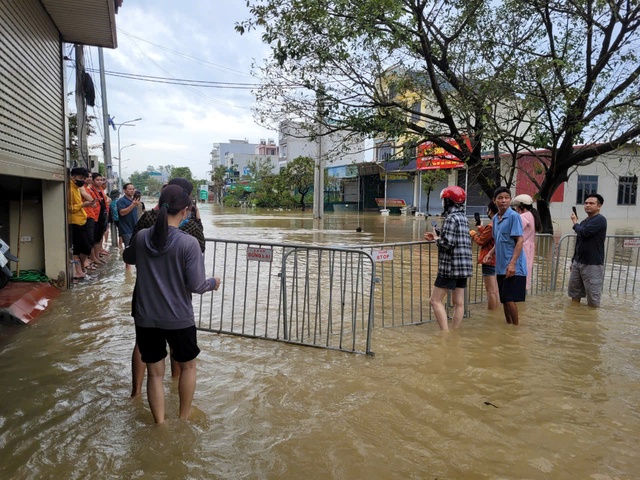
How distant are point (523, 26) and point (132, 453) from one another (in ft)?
32.4

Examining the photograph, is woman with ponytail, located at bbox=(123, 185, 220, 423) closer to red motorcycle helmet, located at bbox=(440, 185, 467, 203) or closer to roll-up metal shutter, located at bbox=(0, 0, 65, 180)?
roll-up metal shutter, located at bbox=(0, 0, 65, 180)

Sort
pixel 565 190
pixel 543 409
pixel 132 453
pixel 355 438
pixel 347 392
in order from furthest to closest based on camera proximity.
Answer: pixel 565 190
pixel 347 392
pixel 543 409
pixel 355 438
pixel 132 453

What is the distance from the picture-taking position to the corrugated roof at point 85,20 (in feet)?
23.7

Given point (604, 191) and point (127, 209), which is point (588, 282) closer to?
point (127, 209)

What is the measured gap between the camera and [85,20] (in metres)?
7.87

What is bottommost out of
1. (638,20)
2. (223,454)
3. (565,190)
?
(223,454)

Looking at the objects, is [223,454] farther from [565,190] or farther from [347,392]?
[565,190]

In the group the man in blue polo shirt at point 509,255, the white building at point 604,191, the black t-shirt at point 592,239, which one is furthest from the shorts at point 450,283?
the white building at point 604,191

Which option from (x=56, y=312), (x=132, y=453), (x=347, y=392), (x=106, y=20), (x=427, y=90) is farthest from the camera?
(x=427, y=90)

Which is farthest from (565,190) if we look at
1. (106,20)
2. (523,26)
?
(106,20)

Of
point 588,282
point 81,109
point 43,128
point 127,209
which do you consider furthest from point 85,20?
point 588,282

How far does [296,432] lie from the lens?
11.3 ft

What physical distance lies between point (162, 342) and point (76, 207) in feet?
19.5

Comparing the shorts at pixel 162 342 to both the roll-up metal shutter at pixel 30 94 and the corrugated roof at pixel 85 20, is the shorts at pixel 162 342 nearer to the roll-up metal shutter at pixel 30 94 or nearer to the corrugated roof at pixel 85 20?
the roll-up metal shutter at pixel 30 94
